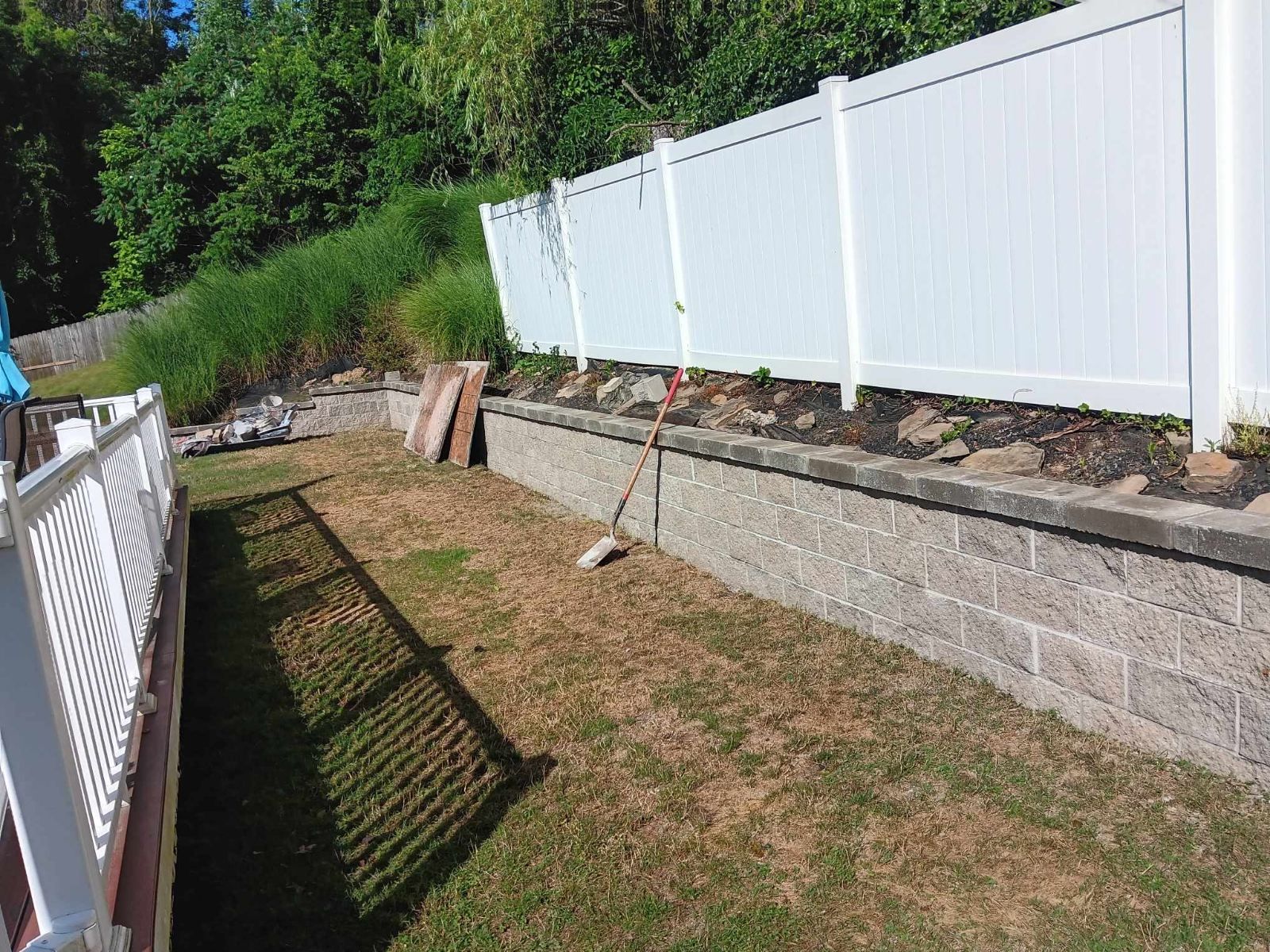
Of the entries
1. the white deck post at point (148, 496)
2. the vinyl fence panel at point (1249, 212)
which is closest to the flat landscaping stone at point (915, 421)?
the vinyl fence panel at point (1249, 212)

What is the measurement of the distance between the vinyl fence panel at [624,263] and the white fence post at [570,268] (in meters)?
0.02

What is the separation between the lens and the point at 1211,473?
134 inches

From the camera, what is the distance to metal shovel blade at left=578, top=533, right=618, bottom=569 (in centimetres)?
630

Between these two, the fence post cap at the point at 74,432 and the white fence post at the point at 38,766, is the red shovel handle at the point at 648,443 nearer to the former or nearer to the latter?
the fence post cap at the point at 74,432

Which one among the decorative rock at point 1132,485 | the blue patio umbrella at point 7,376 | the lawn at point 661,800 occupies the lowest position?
the lawn at point 661,800

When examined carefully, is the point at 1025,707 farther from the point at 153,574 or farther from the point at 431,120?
the point at 431,120

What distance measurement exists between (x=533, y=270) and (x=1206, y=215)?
730 centimetres

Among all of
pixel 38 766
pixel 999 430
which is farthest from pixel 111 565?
pixel 999 430

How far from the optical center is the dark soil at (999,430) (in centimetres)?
362

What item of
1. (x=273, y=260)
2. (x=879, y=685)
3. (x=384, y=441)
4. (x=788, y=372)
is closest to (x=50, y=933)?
(x=879, y=685)

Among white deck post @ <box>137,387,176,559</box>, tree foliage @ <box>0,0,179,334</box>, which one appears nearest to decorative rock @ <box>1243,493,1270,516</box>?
white deck post @ <box>137,387,176,559</box>

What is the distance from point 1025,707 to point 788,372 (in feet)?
8.90

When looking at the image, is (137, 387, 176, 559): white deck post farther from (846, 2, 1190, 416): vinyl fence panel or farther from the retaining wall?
(846, 2, 1190, 416): vinyl fence panel

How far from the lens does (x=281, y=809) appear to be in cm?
370
